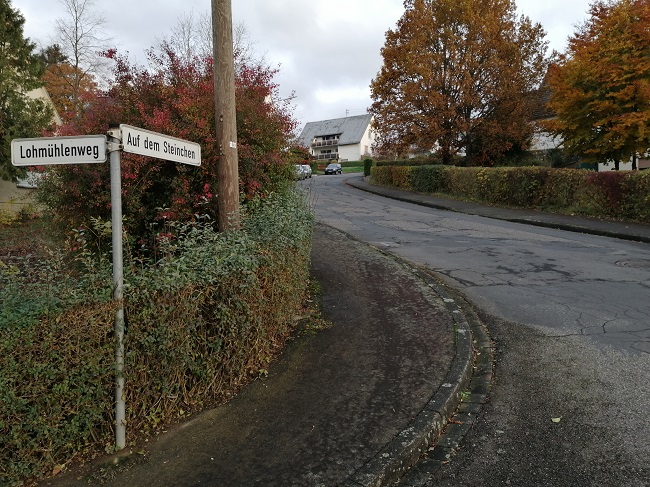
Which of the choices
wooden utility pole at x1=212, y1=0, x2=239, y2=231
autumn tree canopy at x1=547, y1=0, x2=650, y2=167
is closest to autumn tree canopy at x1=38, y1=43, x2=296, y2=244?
wooden utility pole at x1=212, y1=0, x2=239, y2=231

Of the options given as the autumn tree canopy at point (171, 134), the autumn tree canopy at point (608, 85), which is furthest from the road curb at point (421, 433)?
the autumn tree canopy at point (608, 85)

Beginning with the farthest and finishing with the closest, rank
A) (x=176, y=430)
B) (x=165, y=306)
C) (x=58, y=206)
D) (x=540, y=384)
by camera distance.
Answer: (x=58, y=206), (x=540, y=384), (x=176, y=430), (x=165, y=306)

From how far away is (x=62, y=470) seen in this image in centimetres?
328

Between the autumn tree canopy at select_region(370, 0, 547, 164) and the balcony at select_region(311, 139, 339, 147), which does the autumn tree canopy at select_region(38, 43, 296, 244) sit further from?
the balcony at select_region(311, 139, 339, 147)

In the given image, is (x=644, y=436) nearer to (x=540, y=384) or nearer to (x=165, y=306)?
(x=540, y=384)

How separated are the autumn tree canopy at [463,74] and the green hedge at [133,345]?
76.6ft

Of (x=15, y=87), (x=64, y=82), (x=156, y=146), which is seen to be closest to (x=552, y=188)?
(x=156, y=146)

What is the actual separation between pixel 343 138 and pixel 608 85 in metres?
69.1

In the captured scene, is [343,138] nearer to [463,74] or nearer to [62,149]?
[463,74]

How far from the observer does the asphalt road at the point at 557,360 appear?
11.3 feet

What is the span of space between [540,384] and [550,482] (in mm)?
1510

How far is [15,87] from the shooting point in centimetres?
1611

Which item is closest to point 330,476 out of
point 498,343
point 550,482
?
point 550,482

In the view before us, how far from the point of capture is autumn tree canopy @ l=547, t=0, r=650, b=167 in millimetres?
19266
